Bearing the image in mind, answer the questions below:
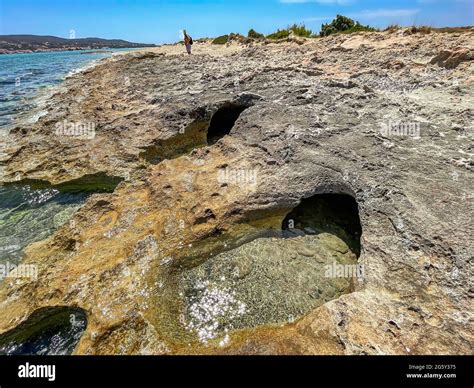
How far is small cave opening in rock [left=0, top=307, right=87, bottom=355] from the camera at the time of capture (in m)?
4.95

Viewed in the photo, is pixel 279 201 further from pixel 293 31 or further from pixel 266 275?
pixel 293 31

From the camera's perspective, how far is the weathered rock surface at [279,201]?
4355 millimetres

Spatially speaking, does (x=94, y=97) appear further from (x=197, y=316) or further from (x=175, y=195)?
(x=197, y=316)

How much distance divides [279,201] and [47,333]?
4.79m

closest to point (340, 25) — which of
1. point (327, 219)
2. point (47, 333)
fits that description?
point (327, 219)

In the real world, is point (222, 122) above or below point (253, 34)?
below

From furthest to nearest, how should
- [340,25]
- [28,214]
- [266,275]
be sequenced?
[340,25] < [28,214] < [266,275]

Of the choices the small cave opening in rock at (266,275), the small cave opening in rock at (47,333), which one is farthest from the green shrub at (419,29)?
the small cave opening in rock at (47,333)

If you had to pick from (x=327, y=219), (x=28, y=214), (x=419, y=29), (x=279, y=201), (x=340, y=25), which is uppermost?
(x=340, y=25)

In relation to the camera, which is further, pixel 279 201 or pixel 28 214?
pixel 28 214

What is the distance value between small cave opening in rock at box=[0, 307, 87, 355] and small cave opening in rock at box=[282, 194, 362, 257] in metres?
4.20

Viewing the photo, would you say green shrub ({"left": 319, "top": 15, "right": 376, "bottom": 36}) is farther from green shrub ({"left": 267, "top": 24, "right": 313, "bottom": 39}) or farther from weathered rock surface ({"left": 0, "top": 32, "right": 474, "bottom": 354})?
weathered rock surface ({"left": 0, "top": 32, "right": 474, "bottom": 354})

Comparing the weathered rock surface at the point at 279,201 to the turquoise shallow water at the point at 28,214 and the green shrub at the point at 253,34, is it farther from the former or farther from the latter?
the green shrub at the point at 253,34

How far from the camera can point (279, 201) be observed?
6.60 meters
